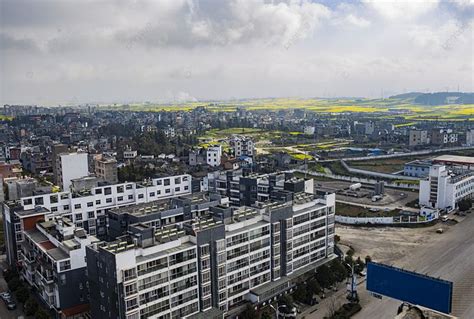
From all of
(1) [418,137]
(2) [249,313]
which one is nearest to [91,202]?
(2) [249,313]

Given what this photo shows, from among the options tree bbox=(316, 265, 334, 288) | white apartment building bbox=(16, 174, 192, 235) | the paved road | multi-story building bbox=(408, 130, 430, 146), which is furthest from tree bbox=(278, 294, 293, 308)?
multi-story building bbox=(408, 130, 430, 146)

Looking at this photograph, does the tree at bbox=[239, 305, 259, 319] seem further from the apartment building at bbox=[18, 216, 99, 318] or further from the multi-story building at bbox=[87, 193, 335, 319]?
the apartment building at bbox=[18, 216, 99, 318]

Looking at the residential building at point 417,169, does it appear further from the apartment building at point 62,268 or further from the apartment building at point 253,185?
the apartment building at point 62,268

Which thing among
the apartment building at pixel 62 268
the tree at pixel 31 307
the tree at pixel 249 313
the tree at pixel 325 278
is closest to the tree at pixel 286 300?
the tree at pixel 249 313

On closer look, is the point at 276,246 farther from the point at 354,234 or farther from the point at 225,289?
the point at 354,234

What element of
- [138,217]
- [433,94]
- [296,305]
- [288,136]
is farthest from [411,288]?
[433,94]

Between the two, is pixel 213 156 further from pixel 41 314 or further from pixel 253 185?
pixel 41 314
